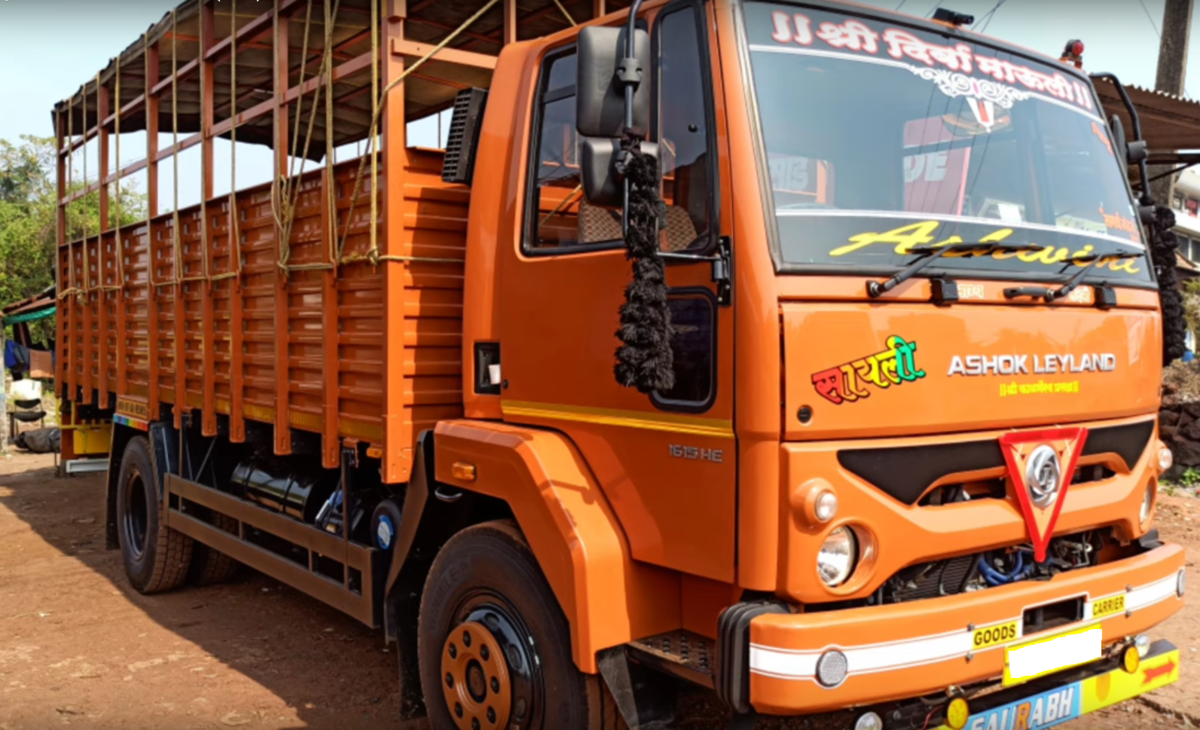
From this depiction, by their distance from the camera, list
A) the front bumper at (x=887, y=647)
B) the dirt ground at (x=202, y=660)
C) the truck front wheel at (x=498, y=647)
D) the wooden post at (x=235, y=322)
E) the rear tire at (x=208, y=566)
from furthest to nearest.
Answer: the rear tire at (x=208, y=566) < the wooden post at (x=235, y=322) < the dirt ground at (x=202, y=660) < the truck front wheel at (x=498, y=647) < the front bumper at (x=887, y=647)

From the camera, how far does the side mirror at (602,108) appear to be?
9.14 feet

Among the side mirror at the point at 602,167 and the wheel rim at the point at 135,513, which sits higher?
the side mirror at the point at 602,167

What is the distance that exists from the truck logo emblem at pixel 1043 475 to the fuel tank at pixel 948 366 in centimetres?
9

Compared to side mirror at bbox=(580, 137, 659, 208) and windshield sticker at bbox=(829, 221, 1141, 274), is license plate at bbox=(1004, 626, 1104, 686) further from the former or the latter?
side mirror at bbox=(580, 137, 659, 208)

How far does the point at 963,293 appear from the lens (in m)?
2.94

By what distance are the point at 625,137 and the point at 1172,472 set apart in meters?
8.42

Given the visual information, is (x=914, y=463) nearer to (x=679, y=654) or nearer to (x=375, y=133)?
(x=679, y=654)

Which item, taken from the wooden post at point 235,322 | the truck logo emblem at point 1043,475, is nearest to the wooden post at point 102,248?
the wooden post at point 235,322

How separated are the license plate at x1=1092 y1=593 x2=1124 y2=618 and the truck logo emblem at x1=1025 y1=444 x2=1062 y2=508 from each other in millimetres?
327

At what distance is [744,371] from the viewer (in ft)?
8.91

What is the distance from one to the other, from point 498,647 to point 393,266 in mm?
1421

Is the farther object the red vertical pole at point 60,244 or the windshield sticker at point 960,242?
the red vertical pole at point 60,244

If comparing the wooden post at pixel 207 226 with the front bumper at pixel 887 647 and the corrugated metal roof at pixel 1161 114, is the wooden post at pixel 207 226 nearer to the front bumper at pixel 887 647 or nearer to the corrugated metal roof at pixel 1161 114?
the front bumper at pixel 887 647

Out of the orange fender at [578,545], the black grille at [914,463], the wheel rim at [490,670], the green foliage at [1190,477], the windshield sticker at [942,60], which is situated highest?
the windshield sticker at [942,60]
